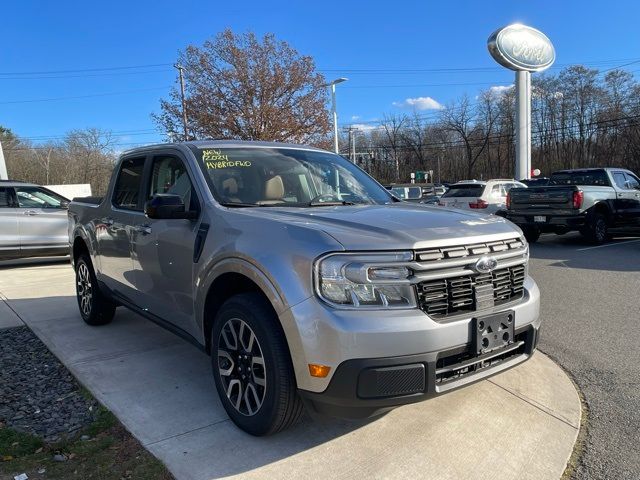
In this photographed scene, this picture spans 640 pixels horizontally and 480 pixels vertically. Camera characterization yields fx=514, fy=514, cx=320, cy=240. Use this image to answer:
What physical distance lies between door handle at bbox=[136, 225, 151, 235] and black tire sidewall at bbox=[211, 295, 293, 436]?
1305 millimetres

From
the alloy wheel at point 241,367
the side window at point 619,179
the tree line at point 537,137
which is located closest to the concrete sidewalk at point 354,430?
the alloy wheel at point 241,367

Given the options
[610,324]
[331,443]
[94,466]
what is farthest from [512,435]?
[610,324]

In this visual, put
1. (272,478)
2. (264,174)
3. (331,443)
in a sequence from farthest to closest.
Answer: (264,174)
(331,443)
(272,478)

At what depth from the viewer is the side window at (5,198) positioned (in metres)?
10.5

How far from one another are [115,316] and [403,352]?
4637 millimetres

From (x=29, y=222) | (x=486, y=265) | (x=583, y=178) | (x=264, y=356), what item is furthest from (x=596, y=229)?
(x=29, y=222)

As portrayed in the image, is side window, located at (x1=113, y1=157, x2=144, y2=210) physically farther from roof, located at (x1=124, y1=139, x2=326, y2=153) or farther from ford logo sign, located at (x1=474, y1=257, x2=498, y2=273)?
ford logo sign, located at (x1=474, y1=257, x2=498, y2=273)

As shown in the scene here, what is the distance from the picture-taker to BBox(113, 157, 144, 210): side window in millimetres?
4709

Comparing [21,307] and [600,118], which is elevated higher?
[600,118]

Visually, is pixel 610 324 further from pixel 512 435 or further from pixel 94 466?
pixel 94 466

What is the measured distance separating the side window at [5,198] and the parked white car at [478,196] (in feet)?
35.8

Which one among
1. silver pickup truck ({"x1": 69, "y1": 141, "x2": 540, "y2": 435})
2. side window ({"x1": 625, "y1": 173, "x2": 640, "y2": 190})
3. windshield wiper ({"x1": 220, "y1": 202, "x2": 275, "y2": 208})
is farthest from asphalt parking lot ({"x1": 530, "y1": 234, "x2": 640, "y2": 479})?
side window ({"x1": 625, "y1": 173, "x2": 640, "y2": 190})

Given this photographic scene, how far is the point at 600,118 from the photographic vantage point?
56.2m

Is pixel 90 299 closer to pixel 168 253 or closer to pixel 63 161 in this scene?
pixel 168 253
